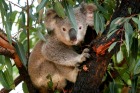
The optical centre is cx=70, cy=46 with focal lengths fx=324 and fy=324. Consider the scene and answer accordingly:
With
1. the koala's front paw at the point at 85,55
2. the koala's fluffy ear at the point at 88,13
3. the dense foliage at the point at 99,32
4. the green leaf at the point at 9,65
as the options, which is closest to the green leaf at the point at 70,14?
the dense foliage at the point at 99,32

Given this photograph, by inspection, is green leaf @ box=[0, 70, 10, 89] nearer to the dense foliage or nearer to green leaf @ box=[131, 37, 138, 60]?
the dense foliage

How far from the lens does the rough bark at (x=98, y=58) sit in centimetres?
202

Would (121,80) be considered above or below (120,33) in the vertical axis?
below

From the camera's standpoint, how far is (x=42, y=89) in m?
2.78

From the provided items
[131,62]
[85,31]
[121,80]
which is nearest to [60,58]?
[85,31]

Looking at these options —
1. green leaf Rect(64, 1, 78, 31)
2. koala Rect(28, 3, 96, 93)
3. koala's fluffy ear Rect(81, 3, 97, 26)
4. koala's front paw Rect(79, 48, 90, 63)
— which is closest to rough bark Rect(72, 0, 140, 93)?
koala's front paw Rect(79, 48, 90, 63)

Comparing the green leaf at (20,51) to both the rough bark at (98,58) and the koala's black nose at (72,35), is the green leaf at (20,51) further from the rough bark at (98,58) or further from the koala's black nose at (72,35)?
the koala's black nose at (72,35)

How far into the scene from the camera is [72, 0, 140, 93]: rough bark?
2020mm

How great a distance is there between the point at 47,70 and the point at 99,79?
2.44 ft

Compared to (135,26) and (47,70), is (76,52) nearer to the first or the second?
(47,70)

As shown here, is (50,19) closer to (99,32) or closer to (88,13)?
(88,13)

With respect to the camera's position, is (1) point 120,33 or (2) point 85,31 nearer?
(1) point 120,33

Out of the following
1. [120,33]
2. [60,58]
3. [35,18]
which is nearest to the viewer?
[120,33]

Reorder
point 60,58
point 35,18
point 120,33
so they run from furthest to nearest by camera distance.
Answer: point 60,58 → point 35,18 → point 120,33
